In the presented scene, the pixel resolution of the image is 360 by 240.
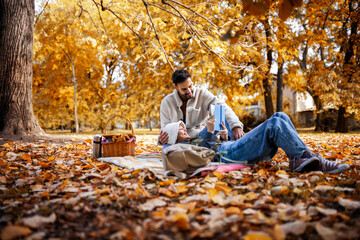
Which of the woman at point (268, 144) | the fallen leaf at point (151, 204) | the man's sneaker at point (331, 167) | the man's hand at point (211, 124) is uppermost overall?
the man's hand at point (211, 124)

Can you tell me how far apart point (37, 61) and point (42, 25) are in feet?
12.5

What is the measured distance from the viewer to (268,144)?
250 cm

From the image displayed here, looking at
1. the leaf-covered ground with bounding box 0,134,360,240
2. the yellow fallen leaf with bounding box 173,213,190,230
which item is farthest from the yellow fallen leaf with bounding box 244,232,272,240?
the yellow fallen leaf with bounding box 173,213,190,230

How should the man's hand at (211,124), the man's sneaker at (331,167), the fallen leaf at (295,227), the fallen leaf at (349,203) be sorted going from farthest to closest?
the man's hand at (211,124) → the man's sneaker at (331,167) → the fallen leaf at (349,203) → the fallen leaf at (295,227)

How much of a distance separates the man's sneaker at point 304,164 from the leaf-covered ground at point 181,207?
0.07 metres

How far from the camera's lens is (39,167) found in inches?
112

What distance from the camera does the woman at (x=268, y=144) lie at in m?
2.29

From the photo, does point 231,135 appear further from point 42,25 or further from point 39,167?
point 42,25

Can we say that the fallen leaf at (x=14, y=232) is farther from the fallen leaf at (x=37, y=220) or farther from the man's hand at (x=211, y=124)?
the man's hand at (x=211, y=124)

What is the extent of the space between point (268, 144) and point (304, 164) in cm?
38

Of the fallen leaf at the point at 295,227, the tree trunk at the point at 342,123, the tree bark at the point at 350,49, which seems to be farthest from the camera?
the tree trunk at the point at 342,123

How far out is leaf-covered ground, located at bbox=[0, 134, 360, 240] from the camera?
3.97 feet

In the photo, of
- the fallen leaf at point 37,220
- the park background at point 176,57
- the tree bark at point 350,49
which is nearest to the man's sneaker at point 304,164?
the fallen leaf at point 37,220

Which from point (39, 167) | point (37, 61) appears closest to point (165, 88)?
point (37, 61)
